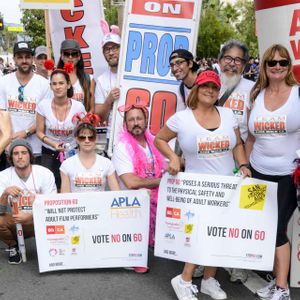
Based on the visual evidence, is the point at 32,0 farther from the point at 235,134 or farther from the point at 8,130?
the point at 235,134

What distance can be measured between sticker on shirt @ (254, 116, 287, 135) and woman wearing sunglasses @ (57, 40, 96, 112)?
2.31 m

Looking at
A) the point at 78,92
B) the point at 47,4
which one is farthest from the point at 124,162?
the point at 47,4

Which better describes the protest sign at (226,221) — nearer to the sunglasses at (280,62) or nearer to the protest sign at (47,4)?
the sunglasses at (280,62)

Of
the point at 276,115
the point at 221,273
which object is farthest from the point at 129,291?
the point at 276,115

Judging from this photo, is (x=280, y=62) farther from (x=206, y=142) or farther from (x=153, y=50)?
(x=153, y=50)

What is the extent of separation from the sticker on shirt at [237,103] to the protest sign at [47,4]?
287 centimetres

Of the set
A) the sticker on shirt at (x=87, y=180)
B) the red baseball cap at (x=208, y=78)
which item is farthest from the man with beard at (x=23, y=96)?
the red baseball cap at (x=208, y=78)

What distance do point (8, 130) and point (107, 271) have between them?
150 cm

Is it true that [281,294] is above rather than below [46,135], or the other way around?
below

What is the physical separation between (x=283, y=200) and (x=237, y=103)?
3.61 feet

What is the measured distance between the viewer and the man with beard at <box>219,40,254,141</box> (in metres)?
4.27

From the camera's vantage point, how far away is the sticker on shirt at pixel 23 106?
504cm

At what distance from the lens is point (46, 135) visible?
4.87m

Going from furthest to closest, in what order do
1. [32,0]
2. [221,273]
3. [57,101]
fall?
[32,0], [57,101], [221,273]
